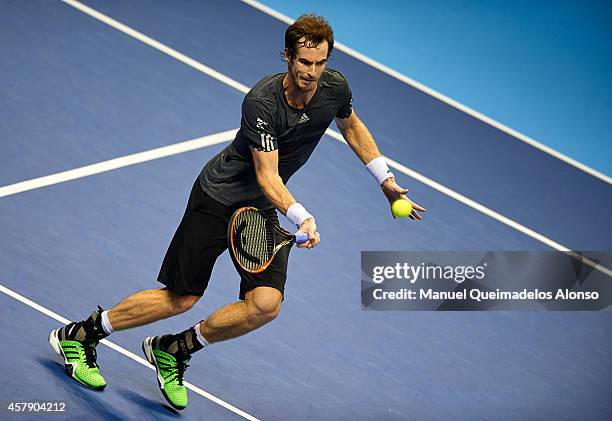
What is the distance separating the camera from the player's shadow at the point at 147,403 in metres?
7.27

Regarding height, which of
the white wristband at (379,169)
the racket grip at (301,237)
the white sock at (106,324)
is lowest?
the white sock at (106,324)

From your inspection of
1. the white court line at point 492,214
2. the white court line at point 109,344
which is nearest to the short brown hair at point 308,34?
the white court line at point 109,344

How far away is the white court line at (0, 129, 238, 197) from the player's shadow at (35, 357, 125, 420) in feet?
5.75

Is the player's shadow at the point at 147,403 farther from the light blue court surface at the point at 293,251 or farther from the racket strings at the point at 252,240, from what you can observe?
the racket strings at the point at 252,240

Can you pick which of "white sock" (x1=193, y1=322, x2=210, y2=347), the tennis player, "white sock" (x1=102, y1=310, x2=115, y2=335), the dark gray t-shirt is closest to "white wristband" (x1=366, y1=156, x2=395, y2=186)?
the tennis player

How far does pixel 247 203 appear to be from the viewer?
709 centimetres

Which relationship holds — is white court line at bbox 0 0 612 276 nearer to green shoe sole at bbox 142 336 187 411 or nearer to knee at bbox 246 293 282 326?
green shoe sole at bbox 142 336 187 411

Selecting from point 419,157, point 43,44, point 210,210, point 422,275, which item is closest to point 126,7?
point 43,44

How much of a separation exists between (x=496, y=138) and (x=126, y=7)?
9.97ft

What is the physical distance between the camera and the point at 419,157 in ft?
32.3

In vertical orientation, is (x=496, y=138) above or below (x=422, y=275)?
above

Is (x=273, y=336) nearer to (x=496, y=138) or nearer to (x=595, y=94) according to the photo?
(x=496, y=138)

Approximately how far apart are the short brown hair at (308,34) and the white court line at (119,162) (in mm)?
2910

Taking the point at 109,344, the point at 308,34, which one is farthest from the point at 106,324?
the point at 308,34
